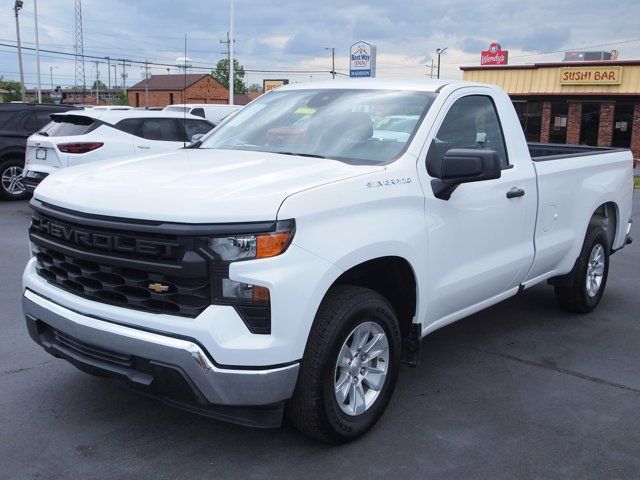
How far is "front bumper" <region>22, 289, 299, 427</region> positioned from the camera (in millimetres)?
2990

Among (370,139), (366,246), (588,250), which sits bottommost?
(588,250)

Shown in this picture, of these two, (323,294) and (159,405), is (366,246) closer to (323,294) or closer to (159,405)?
(323,294)

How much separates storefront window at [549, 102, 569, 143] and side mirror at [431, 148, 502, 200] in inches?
1195

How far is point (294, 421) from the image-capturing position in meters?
3.41

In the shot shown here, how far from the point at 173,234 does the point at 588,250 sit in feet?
13.7

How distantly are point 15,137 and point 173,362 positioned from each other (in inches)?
442

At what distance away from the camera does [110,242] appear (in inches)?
124

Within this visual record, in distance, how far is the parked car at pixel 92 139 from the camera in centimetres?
1078

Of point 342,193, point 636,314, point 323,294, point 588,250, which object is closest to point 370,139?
point 342,193

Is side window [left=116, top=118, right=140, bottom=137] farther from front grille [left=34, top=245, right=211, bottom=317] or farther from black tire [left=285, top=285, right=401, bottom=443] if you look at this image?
black tire [left=285, top=285, right=401, bottom=443]

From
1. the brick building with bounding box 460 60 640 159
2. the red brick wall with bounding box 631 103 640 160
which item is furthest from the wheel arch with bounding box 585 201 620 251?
the red brick wall with bounding box 631 103 640 160

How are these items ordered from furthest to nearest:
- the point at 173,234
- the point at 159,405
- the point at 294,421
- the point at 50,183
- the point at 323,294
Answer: the point at 159,405 < the point at 50,183 < the point at 294,421 < the point at 323,294 < the point at 173,234

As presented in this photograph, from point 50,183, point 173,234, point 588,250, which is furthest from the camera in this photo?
point 588,250

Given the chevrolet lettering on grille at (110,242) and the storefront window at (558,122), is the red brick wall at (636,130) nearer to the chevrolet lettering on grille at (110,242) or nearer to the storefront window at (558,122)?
the storefront window at (558,122)
